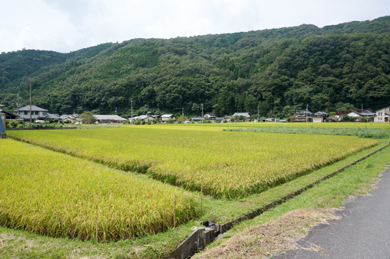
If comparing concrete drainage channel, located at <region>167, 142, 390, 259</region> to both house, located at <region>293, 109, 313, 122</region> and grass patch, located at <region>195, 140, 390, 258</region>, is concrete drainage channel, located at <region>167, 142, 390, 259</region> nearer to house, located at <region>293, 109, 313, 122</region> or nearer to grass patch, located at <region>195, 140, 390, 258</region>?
grass patch, located at <region>195, 140, 390, 258</region>

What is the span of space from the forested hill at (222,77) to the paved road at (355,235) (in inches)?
3301

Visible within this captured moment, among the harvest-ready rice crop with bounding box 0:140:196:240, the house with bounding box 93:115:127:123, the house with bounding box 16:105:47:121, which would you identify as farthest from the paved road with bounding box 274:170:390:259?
the house with bounding box 93:115:127:123

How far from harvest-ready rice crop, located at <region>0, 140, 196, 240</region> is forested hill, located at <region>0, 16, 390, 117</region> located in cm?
8573

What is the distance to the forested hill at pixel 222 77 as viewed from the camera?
82375mm

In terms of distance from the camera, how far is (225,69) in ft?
362

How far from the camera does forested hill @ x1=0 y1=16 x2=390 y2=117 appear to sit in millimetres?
82375

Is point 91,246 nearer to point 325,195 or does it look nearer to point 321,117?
point 325,195

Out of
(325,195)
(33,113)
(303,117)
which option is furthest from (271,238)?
(33,113)

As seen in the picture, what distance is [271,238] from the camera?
3.76 meters

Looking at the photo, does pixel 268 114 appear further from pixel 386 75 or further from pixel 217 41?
pixel 217 41

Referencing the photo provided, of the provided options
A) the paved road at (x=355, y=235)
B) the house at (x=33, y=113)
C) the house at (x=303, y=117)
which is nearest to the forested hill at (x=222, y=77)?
the house at (x=303, y=117)

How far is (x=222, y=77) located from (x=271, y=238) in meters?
103

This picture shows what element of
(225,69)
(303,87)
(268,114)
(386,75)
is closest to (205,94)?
(225,69)

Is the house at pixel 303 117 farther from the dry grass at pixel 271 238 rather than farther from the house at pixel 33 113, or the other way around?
the house at pixel 33 113
